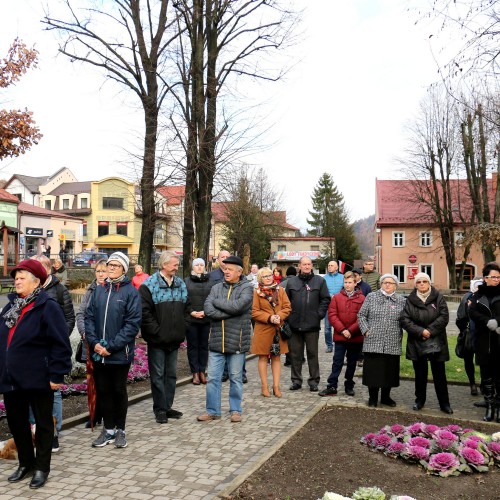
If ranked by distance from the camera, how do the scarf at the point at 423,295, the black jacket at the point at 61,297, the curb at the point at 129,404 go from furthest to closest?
the scarf at the point at 423,295 → the curb at the point at 129,404 → the black jacket at the point at 61,297

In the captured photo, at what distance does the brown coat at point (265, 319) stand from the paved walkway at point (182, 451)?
0.74m

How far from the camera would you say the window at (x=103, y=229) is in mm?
69688

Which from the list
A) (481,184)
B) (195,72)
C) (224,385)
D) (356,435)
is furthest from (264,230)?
(356,435)

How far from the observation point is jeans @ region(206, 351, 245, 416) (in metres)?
7.14

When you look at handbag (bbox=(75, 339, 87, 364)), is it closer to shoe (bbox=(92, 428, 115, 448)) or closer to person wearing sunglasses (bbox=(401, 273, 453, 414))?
shoe (bbox=(92, 428, 115, 448))

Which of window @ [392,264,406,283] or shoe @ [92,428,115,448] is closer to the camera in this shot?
shoe @ [92,428,115,448]

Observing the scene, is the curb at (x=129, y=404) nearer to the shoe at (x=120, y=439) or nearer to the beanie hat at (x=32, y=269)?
the shoe at (x=120, y=439)

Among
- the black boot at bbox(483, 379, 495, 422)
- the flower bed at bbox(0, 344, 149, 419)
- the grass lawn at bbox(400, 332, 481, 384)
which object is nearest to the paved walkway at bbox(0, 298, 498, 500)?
the black boot at bbox(483, 379, 495, 422)

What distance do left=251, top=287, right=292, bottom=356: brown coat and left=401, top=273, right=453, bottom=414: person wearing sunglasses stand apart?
180cm

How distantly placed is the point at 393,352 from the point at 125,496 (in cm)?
435

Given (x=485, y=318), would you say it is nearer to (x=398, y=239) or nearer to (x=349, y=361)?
(x=349, y=361)

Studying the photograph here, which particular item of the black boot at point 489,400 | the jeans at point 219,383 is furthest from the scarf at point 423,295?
the jeans at point 219,383

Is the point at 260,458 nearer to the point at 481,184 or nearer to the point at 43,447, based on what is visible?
the point at 43,447

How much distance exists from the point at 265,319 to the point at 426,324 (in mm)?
2315
